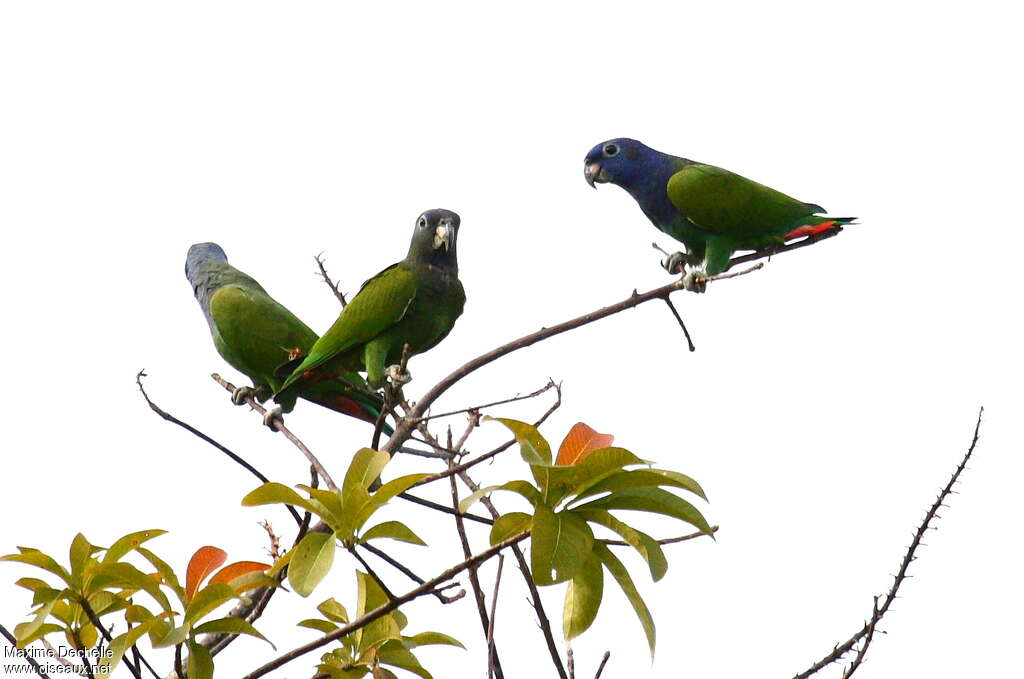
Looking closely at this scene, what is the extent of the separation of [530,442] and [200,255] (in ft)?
16.7

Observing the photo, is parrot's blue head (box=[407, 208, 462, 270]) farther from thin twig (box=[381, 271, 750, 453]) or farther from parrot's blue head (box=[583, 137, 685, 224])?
thin twig (box=[381, 271, 750, 453])

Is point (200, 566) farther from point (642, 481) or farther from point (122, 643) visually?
point (642, 481)

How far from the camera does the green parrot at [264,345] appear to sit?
5.57 metres

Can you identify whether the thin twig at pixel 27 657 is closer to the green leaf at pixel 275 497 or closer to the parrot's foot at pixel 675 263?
the green leaf at pixel 275 497

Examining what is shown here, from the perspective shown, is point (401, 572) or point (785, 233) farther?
point (785, 233)

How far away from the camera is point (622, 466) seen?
2.18 meters

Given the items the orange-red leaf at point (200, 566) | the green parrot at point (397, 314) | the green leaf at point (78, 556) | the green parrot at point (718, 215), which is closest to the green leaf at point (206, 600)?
the orange-red leaf at point (200, 566)

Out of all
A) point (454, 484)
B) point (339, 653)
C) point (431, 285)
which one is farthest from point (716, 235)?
point (339, 653)

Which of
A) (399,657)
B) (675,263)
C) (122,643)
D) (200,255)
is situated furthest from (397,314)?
(122,643)

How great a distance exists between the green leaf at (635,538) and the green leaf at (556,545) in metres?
0.04

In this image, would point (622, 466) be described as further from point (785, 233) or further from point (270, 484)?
point (785, 233)

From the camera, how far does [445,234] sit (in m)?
5.26

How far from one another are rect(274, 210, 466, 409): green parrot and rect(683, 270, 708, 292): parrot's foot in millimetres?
1403

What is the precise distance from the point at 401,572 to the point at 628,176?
4.29m
